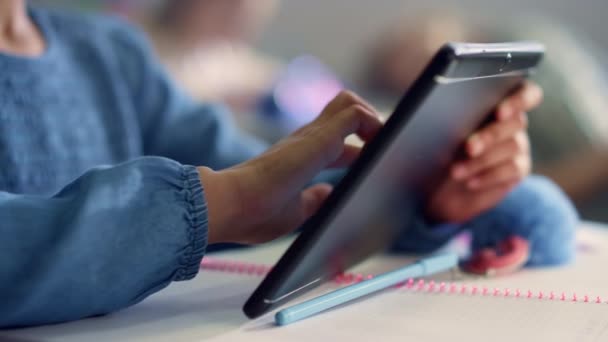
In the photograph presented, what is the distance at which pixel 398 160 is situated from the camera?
44 centimetres

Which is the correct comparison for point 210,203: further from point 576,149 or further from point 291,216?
point 576,149

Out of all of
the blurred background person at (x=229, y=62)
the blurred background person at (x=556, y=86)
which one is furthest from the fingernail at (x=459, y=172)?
the blurred background person at (x=229, y=62)

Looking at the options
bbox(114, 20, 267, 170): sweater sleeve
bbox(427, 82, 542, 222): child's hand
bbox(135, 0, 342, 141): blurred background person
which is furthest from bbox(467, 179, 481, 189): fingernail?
bbox(135, 0, 342, 141): blurred background person

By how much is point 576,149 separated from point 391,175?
121cm

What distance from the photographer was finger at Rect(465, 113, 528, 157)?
56 cm

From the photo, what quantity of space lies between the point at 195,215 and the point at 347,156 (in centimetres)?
12

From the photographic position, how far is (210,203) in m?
0.40

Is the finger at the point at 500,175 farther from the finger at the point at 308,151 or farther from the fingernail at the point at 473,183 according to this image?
the finger at the point at 308,151

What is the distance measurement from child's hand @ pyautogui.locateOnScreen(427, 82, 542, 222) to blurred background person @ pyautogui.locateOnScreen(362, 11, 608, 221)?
0.93 meters

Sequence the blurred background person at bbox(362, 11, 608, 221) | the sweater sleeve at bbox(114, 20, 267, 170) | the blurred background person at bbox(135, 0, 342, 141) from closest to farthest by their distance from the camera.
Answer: the sweater sleeve at bbox(114, 20, 267, 170)
the blurred background person at bbox(362, 11, 608, 221)
the blurred background person at bbox(135, 0, 342, 141)

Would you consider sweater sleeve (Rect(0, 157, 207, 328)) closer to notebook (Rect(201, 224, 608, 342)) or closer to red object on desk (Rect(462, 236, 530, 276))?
notebook (Rect(201, 224, 608, 342))

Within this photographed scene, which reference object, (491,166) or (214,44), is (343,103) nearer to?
(491,166)

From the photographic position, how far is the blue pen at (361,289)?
40cm

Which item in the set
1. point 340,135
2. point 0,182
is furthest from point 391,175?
point 0,182
